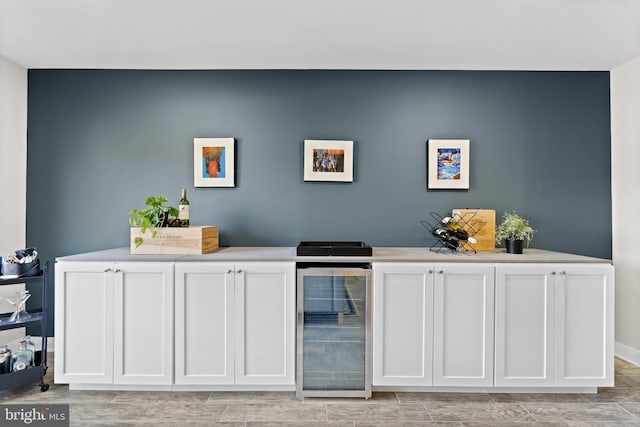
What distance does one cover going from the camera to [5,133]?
→ 290 cm

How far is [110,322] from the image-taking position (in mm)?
2395

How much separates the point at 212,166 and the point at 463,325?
225 cm

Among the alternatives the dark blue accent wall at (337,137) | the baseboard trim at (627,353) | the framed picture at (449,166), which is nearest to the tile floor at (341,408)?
the baseboard trim at (627,353)

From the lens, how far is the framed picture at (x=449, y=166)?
3.00 m

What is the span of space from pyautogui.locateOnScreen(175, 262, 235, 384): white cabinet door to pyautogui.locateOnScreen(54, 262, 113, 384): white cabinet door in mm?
472

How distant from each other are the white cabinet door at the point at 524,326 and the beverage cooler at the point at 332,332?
88 centimetres

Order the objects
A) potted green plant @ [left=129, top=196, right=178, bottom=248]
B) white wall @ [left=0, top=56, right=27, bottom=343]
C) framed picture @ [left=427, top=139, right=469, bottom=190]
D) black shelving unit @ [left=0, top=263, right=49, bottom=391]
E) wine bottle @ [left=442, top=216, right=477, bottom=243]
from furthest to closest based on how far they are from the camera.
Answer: framed picture @ [left=427, top=139, right=469, bottom=190], white wall @ [left=0, top=56, right=27, bottom=343], wine bottle @ [left=442, top=216, right=477, bottom=243], potted green plant @ [left=129, top=196, right=178, bottom=248], black shelving unit @ [left=0, top=263, right=49, bottom=391]

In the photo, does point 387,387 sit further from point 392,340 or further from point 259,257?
point 259,257

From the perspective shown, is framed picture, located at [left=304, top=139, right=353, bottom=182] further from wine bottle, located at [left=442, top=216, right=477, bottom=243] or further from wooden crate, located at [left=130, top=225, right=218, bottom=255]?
wooden crate, located at [left=130, top=225, right=218, bottom=255]

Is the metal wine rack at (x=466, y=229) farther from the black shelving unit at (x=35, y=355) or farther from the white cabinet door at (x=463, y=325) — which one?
the black shelving unit at (x=35, y=355)

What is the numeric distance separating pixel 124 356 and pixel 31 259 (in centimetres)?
94
